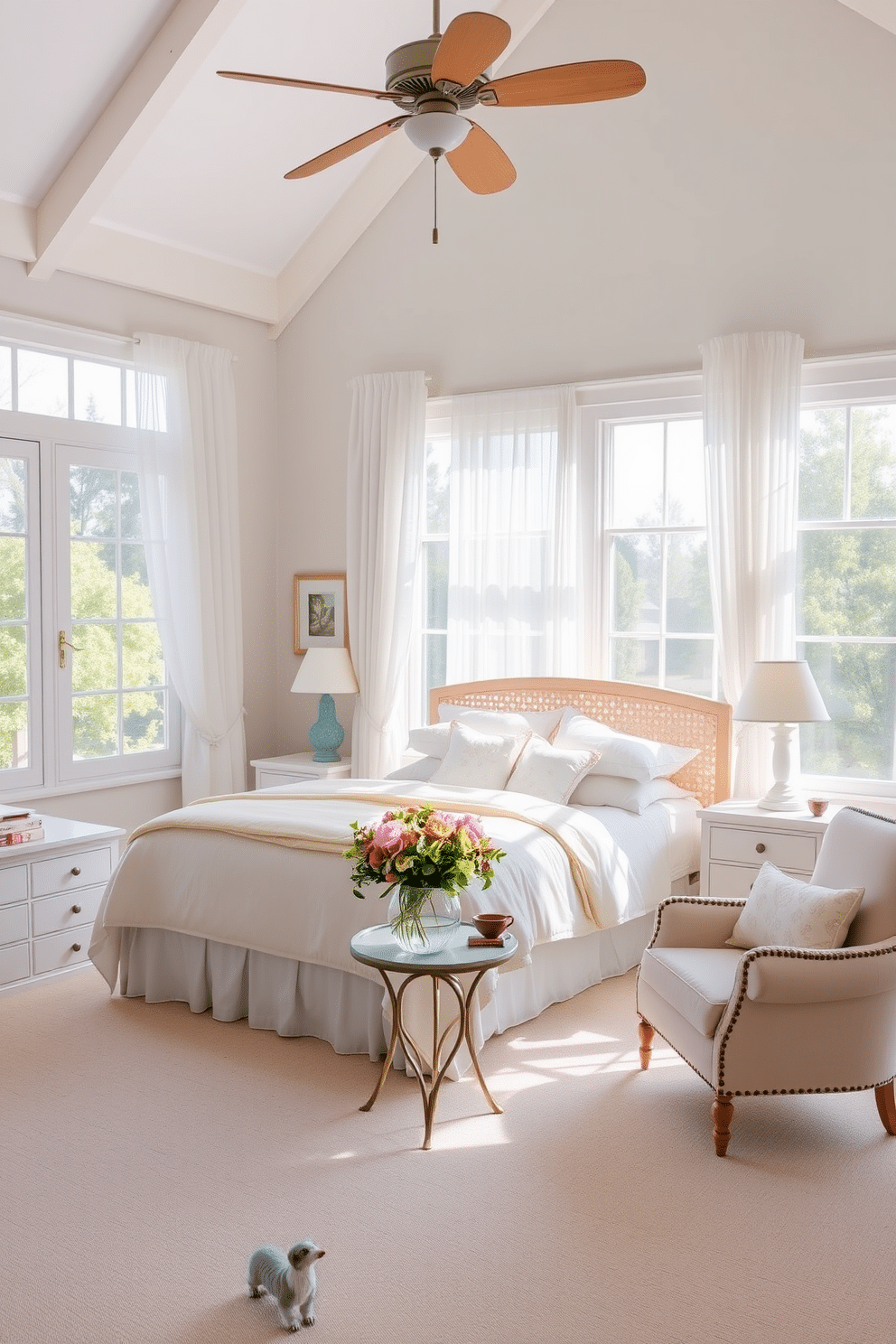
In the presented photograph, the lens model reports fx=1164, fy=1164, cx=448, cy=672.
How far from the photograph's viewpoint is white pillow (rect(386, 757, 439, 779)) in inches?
217

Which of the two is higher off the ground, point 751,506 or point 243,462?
point 243,462

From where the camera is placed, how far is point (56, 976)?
469cm

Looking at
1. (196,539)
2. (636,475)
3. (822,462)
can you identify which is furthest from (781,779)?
(196,539)

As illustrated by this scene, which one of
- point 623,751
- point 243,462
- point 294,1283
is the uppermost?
point 243,462

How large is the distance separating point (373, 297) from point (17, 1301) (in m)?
5.30

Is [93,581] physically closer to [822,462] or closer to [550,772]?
[550,772]

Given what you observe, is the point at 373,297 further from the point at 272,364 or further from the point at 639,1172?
the point at 639,1172

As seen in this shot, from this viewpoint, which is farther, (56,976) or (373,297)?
(373,297)

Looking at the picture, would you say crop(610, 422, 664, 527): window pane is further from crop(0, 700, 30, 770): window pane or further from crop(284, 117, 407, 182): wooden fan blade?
crop(0, 700, 30, 770): window pane

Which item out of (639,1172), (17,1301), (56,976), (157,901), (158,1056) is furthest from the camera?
(56,976)

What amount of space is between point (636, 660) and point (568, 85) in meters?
3.13

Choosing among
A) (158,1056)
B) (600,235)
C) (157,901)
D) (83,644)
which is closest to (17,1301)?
(158,1056)

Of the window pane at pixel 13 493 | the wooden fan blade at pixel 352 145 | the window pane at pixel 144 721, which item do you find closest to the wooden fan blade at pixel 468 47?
the wooden fan blade at pixel 352 145

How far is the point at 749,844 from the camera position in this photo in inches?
183
